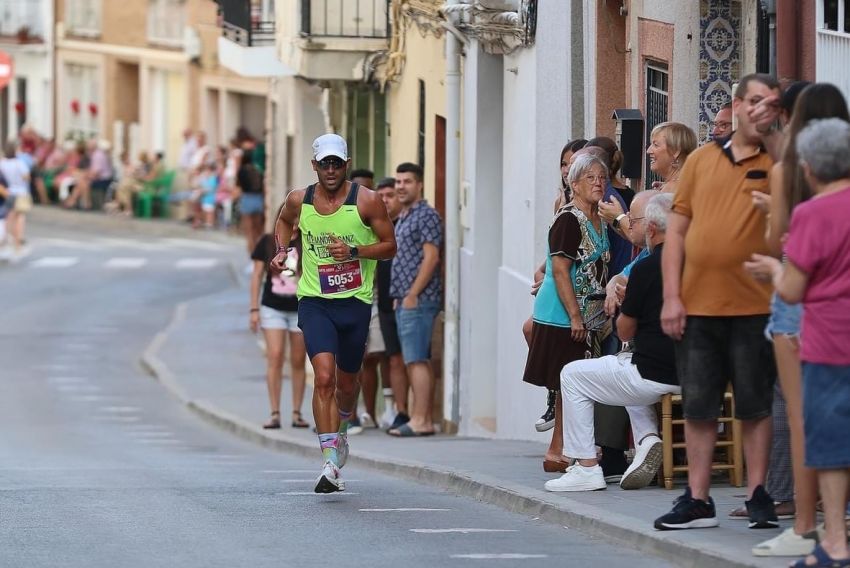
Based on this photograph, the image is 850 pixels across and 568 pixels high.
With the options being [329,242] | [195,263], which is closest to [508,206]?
[329,242]

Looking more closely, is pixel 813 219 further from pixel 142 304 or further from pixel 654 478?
pixel 142 304

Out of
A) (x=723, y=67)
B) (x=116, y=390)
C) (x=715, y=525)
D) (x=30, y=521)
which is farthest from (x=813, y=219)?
(x=116, y=390)

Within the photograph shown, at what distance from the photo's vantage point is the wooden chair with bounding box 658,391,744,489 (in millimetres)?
11133

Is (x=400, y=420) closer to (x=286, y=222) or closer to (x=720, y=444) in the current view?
(x=286, y=222)

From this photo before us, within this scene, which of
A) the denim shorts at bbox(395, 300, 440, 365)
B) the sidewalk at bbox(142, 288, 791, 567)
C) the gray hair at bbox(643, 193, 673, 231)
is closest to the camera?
the sidewalk at bbox(142, 288, 791, 567)

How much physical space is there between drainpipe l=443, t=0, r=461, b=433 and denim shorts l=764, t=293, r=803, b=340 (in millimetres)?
10797

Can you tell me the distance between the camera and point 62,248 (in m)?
45.8

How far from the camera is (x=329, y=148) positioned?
1216cm

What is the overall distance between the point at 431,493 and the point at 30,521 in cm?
272

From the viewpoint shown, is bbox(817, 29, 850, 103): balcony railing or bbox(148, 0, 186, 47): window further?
bbox(148, 0, 186, 47): window

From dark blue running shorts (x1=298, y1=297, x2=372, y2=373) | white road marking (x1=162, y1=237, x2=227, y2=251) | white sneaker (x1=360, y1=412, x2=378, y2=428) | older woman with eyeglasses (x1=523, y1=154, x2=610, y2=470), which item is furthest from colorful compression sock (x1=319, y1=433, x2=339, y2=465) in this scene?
white road marking (x1=162, y1=237, x2=227, y2=251)

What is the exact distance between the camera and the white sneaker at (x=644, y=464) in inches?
440

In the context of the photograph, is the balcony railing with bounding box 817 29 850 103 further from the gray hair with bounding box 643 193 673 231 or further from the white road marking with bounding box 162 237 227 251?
the white road marking with bounding box 162 237 227 251

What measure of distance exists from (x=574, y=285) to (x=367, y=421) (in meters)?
7.79
